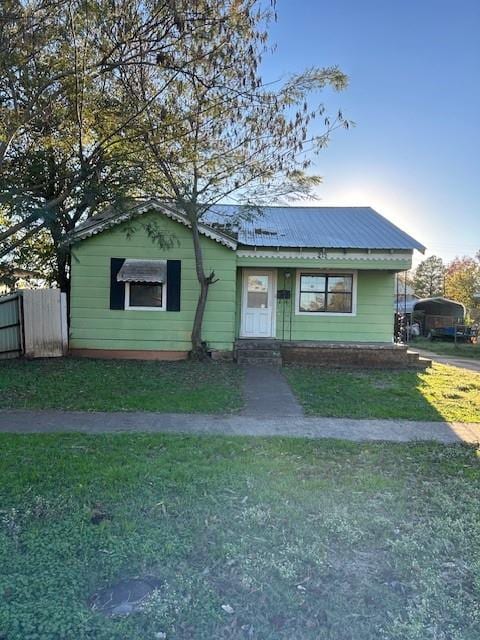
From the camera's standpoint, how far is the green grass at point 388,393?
726 cm

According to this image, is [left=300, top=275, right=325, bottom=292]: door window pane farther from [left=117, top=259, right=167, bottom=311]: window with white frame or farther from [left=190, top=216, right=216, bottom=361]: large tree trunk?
[left=117, top=259, right=167, bottom=311]: window with white frame

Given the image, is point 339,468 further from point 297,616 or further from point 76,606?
point 76,606

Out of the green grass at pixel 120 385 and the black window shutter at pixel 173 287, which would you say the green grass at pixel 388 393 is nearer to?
the green grass at pixel 120 385

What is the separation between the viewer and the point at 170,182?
34.5 ft

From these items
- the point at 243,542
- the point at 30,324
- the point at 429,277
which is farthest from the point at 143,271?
the point at 429,277

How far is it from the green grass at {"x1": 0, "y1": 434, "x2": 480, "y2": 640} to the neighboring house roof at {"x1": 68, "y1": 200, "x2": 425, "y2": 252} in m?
6.99

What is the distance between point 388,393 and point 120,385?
17.1 ft

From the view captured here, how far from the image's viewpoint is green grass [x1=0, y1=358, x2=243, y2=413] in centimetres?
731

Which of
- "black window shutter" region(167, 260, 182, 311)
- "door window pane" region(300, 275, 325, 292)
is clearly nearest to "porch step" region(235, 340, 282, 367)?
"black window shutter" region(167, 260, 182, 311)

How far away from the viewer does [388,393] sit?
8.81 meters

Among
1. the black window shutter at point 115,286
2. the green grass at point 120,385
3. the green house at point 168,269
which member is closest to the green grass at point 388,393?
the green grass at point 120,385

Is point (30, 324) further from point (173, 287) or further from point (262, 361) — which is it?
point (262, 361)

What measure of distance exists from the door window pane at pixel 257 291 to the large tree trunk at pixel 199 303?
5.79 feet

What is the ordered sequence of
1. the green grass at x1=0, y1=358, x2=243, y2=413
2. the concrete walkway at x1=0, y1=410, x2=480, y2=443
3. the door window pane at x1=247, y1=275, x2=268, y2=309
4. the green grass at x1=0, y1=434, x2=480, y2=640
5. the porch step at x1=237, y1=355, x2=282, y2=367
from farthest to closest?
1. the door window pane at x1=247, y1=275, x2=268, y2=309
2. the porch step at x1=237, y1=355, x2=282, y2=367
3. the green grass at x1=0, y1=358, x2=243, y2=413
4. the concrete walkway at x1=0, y1=410, x2=480, y2=443
5. the green grass at x1=0, y1=434, x2=480, y2=640
